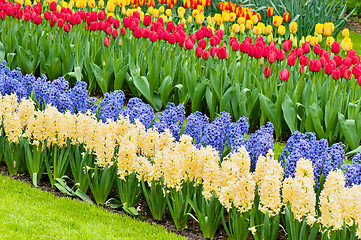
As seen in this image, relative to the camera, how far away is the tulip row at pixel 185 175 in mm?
3857

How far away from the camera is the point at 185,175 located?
4.38m

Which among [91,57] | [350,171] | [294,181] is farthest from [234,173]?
[91,57]

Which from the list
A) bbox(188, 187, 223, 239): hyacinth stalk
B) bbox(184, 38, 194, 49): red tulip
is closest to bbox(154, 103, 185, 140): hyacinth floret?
bbox(188, 187, 223, 239): hyacinth stalk

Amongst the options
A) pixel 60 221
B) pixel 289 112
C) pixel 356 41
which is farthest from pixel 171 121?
pixel 356 41

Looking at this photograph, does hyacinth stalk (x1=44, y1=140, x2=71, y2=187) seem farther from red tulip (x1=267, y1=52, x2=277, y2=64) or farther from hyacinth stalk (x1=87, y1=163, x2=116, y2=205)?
red tulip (x1=267, y1=52, x2=277, y2=64)

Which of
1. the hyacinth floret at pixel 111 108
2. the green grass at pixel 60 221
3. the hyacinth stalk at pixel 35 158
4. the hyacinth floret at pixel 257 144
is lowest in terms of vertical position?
the green grass at pixel 60 221

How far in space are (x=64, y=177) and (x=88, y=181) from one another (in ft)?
1.68

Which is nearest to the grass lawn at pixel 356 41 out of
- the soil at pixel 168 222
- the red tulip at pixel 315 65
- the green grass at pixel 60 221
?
the red tulip at pixel 315 65

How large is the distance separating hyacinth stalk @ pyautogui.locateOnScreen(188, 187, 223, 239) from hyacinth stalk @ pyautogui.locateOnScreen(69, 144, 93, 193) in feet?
3.33

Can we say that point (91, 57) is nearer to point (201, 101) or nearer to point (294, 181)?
point (201, 101)

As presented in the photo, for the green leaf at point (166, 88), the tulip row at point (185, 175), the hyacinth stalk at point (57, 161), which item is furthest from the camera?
the green leaf at point (166, 88)

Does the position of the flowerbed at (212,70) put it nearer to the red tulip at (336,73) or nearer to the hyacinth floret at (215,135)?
the red tulip at (336,73)

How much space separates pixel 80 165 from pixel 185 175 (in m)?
0.94

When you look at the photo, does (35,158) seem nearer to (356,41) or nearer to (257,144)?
(257,144)
